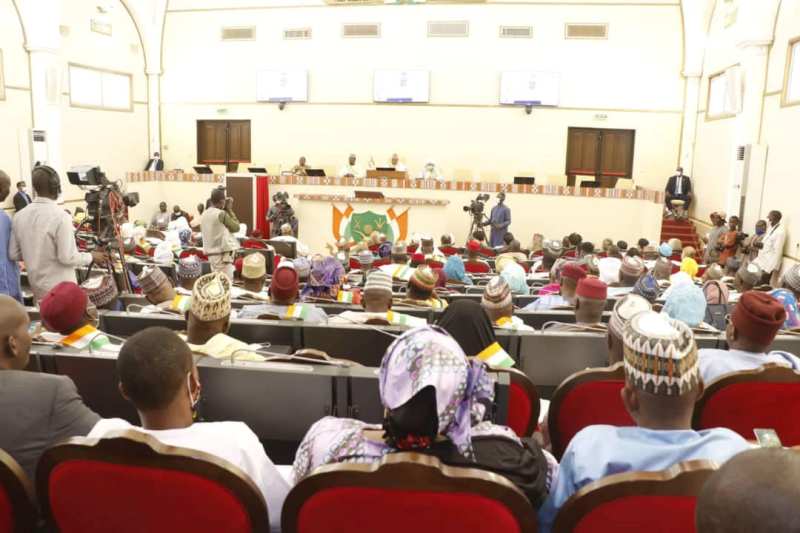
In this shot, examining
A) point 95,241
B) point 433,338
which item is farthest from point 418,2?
point 433,338

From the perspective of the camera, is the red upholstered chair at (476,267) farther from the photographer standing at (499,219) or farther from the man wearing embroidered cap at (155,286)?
the photographer standing at (499,219)

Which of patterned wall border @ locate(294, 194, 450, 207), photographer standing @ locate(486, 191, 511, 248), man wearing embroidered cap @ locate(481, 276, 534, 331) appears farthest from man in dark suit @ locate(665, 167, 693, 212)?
man wearing embroidered cap @ locate(481, 276, 534, 331)

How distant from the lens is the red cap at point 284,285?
3.65 metres

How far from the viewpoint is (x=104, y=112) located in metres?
13.9

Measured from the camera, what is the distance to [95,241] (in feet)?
16.5

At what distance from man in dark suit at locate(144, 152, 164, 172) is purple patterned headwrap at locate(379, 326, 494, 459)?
1520 centimetres

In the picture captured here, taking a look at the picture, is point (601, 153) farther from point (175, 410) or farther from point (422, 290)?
point (175, 410)

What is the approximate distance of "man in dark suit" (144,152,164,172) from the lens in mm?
15305

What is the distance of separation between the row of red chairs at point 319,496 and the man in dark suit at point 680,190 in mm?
13381

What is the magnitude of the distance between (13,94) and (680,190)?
12.9m

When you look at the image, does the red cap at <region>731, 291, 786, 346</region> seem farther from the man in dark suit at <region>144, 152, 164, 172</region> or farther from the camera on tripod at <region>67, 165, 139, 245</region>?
the man in dark suit at <region>144, 152, 164, 172</region>

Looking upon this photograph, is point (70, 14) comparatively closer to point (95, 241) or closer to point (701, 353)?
point (95, 241)

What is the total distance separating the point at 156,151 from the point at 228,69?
2648 mm

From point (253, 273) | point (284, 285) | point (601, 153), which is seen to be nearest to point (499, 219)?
point (601, 153)
